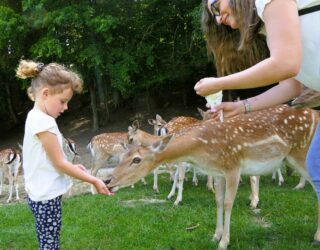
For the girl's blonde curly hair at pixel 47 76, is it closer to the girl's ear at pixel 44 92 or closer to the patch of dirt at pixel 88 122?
the girl's ear at pixel 44 92

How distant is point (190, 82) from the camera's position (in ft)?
63.3

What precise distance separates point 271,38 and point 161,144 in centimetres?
254

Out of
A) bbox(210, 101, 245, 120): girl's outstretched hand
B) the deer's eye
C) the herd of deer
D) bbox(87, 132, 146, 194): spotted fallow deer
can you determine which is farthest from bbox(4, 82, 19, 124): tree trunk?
bbox(210, 101, 245, 120): girl's outstretched hand

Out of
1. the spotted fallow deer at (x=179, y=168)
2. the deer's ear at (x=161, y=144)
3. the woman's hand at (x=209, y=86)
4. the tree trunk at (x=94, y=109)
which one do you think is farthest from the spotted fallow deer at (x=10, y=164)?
the woman's hand at (x=209, y=86)

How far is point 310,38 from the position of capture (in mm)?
2217

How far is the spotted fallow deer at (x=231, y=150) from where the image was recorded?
14.9 feet

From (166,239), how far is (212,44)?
8.79ft

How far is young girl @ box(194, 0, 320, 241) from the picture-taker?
202cm

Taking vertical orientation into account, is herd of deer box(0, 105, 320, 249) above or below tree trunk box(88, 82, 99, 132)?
above

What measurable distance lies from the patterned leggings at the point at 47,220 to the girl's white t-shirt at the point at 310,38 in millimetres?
1762

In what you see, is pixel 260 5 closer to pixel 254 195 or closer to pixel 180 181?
pixel 254 195

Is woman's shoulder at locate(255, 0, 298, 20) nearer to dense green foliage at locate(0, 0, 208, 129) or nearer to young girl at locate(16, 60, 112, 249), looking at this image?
young girl at locate(16, 60, 112, 249)

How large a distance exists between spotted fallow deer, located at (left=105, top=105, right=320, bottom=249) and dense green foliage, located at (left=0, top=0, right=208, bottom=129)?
437 inches

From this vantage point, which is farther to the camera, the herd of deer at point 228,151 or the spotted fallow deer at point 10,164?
the spotted fallow deer at point 10,164
